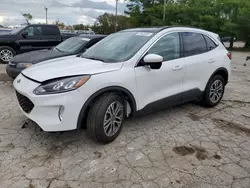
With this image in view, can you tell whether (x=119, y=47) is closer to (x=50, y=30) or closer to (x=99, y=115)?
(x=99, y=115)

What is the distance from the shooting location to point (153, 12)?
32.1 m

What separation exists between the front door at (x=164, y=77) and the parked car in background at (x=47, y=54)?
2957 millimetres

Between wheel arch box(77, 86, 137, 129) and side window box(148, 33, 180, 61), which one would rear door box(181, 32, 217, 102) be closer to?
side window box(148, 33, 180, 61)

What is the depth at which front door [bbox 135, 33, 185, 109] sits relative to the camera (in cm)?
320

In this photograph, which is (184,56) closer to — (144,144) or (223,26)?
(144,144)

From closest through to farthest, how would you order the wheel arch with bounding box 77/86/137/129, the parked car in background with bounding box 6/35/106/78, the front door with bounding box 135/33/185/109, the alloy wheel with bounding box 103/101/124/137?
the wheel arch with bounding box 77/86/137/129, the alloy wheel with bounding box 103/101/124/137, the front door with bounding box 135/33/185/109, the parked car in background with bounding box 6/35/106/78

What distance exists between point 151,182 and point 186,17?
25058mm

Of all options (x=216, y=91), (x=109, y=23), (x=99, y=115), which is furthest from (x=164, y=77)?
(x=109, y=23)

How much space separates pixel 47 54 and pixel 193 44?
368cm

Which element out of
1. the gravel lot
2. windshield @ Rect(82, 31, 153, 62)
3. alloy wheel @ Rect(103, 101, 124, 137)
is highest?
windshield @ Rect(82, 31, 153, 62)

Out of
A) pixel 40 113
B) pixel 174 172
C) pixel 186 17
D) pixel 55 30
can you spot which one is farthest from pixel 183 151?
pixel 186 17

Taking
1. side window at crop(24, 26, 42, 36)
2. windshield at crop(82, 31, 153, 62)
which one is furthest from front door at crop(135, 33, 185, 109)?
side window at crop(24, 26, 42, 36)

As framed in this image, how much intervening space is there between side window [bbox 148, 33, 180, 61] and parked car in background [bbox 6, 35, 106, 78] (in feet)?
9.64

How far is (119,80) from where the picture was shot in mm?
2906
